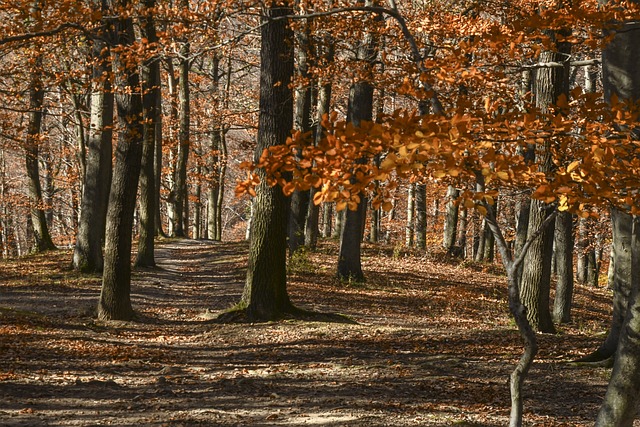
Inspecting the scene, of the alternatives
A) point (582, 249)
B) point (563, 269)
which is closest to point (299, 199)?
point (563, 269)

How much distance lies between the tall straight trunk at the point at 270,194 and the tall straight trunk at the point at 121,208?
6.47 feet

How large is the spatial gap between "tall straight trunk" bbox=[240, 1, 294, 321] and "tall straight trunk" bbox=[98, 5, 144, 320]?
197 centimetres

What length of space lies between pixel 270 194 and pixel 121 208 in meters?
2.43

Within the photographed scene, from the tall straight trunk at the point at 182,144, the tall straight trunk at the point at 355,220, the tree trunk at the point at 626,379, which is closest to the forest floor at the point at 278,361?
the tall straight trunk at the point at 355,220

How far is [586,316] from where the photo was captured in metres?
15.4

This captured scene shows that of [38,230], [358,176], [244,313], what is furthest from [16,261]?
[358,176]

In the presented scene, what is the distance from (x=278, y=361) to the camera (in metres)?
8.82

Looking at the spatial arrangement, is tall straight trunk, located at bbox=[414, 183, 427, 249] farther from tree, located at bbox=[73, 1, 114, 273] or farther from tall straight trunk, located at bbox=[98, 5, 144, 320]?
tall straight trunk, located at bbox=[98, 5, 144, 320]

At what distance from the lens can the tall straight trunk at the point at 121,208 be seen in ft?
34.2

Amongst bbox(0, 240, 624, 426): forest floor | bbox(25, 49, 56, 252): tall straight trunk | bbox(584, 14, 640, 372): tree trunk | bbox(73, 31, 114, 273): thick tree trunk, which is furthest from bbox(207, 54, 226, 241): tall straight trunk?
bbox(584, 14, 640, 372): tree trunk

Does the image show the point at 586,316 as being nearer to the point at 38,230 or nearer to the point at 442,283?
the point at 442,283

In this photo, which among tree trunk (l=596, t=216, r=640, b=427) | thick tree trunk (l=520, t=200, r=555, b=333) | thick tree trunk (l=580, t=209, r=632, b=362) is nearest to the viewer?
tree trunk (l=596, t=216, r=640, b=427)

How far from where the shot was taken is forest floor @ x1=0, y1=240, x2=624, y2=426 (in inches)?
257

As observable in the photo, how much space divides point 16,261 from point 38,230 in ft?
9.84
